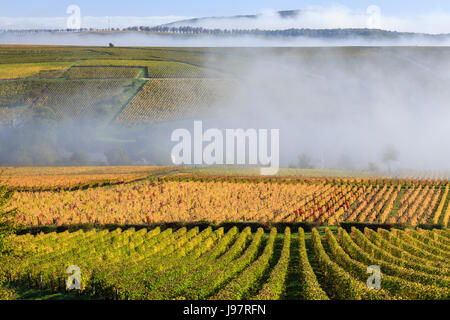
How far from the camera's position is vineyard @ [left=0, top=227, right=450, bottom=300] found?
23.0 metres

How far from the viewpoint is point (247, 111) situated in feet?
438

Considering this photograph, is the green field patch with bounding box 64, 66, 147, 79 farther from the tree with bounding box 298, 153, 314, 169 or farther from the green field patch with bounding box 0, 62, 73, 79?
the tree with bounding box 298, 153, 314, 169

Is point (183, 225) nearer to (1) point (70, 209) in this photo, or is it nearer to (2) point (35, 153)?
(1) point (70, 209)

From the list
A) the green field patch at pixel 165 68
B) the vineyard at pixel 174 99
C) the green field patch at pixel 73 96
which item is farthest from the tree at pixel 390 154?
the green field patch at pixel 73 96

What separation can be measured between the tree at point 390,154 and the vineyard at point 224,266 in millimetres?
72601

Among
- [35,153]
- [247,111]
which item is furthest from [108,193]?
[247,111]

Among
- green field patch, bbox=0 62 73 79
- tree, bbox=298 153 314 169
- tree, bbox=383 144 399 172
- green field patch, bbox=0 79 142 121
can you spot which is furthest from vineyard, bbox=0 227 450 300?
green field patch, bbox=0 62 73 79

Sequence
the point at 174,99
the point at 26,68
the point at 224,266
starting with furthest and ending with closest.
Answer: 1. the point at 26,68
2. the point at 174,99
3. the point at 224,266

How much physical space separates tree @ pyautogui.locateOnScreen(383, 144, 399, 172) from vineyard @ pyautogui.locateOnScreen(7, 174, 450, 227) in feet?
142

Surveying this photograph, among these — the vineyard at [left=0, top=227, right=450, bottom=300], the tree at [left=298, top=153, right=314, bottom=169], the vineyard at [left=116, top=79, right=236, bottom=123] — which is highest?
the vineyard at [left=116, top=79, right=236, bottom=123]

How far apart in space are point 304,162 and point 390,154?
1975 centimetres

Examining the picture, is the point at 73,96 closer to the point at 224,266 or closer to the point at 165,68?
the point at 165,68

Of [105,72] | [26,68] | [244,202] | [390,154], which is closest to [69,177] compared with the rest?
[244,202]

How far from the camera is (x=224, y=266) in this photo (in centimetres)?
2848
